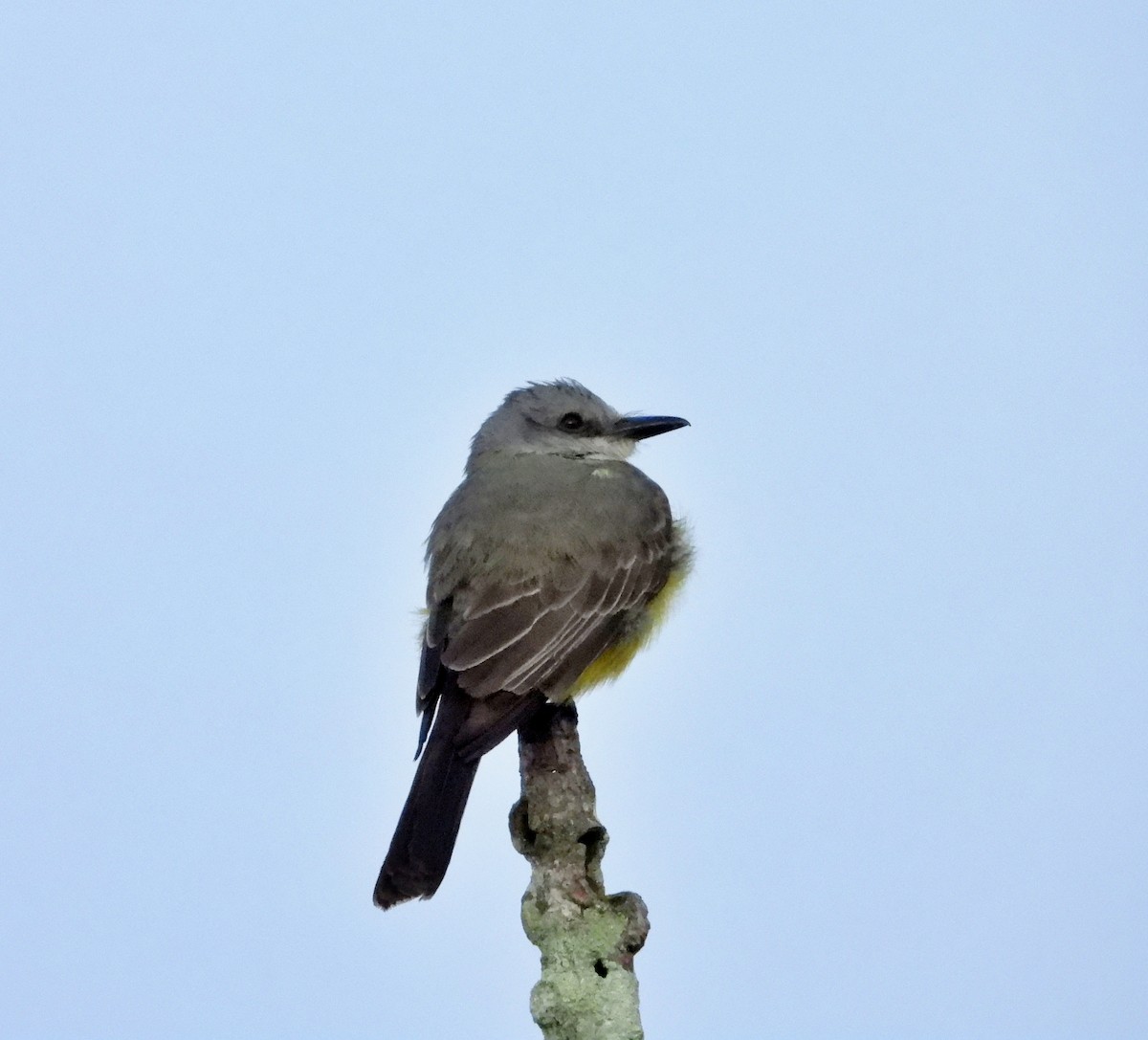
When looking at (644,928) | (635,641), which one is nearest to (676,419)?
(635,641)

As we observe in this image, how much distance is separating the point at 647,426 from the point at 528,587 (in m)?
1.93

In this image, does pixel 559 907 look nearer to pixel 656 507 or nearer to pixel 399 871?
pixel 399 871

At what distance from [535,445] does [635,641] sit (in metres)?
1.55

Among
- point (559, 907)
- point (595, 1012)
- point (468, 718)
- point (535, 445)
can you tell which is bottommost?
point (595, 1012)

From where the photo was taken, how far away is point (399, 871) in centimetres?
584

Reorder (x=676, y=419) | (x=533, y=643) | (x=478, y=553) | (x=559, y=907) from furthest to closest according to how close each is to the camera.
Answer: (x=676, y=419), (x=478, y=553), (x=533, y=643), (x=559, y=907)

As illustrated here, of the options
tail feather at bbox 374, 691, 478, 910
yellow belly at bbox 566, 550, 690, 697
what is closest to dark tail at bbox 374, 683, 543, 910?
tail feather at bbox 374, 691, 478, 910

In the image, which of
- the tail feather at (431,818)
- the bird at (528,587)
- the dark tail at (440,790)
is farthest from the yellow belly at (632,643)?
the tail feather at (431,818)

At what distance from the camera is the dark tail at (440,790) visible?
5848 millimetres

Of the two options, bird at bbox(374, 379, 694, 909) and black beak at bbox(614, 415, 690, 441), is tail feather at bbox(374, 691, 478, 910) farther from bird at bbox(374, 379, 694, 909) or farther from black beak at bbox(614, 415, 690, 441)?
black beak at bbox(614, 415, 690, 441)

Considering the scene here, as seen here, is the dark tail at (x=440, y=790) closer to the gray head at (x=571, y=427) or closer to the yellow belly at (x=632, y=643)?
the yellow belly at (x=632, y=643)

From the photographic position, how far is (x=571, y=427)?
902 centimetres

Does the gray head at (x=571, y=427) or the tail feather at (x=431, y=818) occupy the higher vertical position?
the gray head at (x=571, y=427)

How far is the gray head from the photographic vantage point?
29.3 feet
